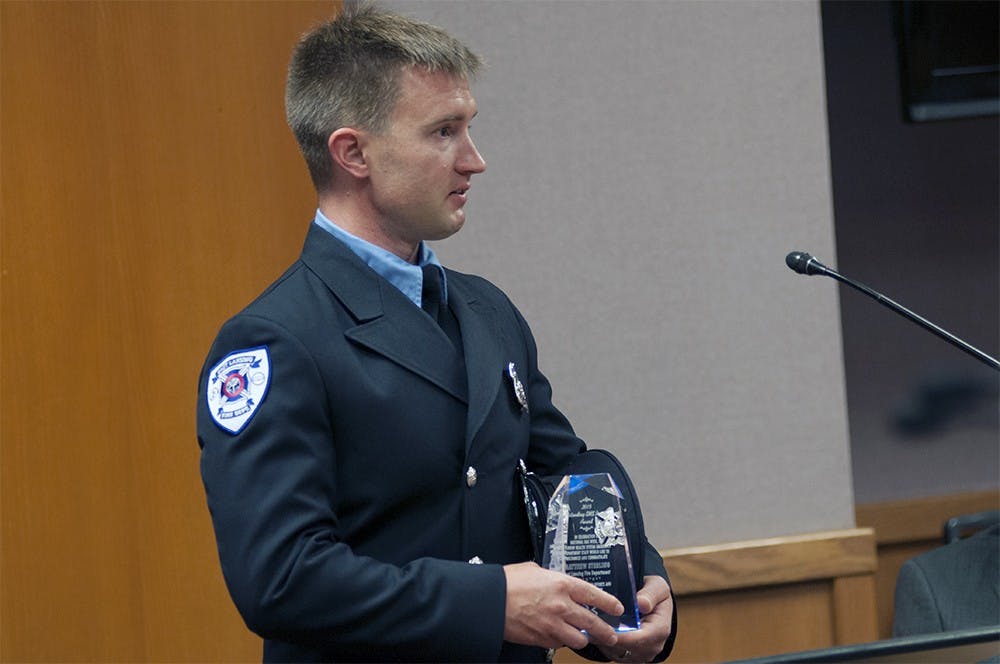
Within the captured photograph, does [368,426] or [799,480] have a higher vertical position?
[368,426]

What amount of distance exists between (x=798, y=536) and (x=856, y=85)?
1.49 metres

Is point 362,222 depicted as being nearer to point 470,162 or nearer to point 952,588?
point 470,162

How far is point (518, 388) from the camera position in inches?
55.9

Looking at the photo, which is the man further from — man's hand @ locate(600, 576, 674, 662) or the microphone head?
the microphone head

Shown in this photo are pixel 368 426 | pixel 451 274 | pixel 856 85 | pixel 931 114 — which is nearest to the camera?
pixel 368 426

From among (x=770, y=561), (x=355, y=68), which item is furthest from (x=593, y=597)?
(x=770, y=561)

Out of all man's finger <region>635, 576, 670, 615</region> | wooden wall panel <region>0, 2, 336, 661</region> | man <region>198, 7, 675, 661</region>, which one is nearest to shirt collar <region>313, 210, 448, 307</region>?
man <region>198, 7, 675, 661</region>

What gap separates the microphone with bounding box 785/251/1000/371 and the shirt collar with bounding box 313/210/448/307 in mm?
433

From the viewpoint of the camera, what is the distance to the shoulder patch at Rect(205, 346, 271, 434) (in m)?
1.21

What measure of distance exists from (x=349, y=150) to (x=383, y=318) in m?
0.20

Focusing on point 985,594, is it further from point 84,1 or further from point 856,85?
point 84,1

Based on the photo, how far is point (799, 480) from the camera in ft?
7.63

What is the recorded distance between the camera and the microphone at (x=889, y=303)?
1.38m

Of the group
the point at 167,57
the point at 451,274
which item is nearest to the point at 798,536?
the point at 451,274
